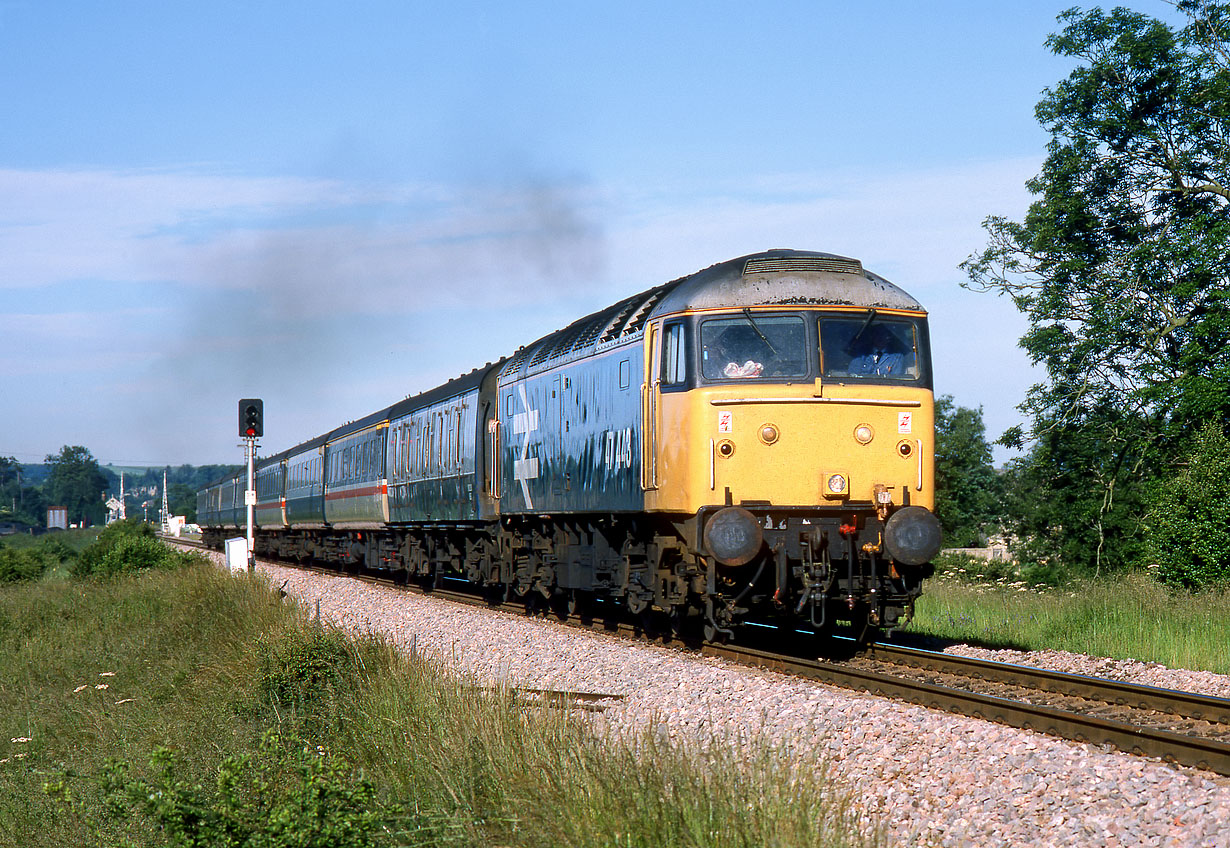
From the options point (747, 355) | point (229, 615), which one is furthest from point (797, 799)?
point (229, 615)

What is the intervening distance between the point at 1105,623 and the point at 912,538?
12.4 feet

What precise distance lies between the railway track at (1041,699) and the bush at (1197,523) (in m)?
9.53

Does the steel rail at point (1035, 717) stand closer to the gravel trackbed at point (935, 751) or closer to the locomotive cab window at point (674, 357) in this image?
the gravel trackbed at point (935, 751)

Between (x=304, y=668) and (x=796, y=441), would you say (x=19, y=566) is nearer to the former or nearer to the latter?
(x=304, y=668)

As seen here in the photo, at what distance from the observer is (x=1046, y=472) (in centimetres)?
2855

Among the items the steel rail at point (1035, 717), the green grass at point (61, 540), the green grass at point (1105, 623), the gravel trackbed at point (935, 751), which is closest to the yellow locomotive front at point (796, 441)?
the steel rail at point (1035, 717)

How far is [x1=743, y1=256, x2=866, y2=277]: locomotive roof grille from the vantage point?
12117 mm

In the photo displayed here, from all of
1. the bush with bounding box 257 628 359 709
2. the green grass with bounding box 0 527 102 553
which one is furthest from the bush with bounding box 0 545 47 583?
the bush with bounding box 257 628 359 709

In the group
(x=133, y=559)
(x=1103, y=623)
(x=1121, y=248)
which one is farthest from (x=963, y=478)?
(x=1103, y=623)

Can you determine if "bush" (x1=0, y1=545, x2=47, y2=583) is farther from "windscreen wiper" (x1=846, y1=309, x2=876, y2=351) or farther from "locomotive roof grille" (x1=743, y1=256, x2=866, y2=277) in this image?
"windscreen wiper" (x1=846, y1=309, x2=876, y2=351)

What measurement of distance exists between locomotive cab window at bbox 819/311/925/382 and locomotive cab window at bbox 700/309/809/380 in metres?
0.25

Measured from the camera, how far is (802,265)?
12.2 metres

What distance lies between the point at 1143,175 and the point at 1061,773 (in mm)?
24758

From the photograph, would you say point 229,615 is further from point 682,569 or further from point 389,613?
point 682,569
